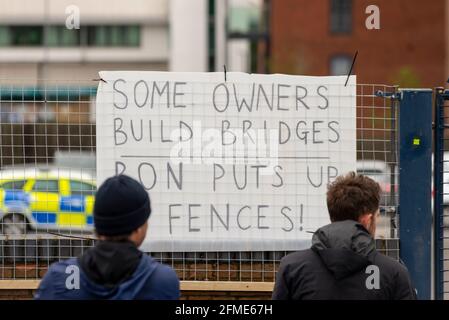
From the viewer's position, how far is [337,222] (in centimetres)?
416

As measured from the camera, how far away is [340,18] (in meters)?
55.7

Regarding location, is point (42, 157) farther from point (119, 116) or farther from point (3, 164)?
point (119, 116)

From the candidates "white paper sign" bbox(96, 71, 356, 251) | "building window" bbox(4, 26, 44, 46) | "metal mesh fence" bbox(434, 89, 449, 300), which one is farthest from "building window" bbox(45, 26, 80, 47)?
"metal mesh fence" bbox(434, 89, 449, 300)

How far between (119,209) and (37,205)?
125 inches

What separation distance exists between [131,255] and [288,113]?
2.91 metres

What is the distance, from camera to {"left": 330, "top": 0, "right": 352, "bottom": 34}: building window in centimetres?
→ 5534

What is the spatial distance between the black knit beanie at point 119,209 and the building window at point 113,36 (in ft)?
162

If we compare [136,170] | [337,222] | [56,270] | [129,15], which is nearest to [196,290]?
[136,170]

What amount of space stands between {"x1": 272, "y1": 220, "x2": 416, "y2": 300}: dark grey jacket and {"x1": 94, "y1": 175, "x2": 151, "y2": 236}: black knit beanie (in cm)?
94

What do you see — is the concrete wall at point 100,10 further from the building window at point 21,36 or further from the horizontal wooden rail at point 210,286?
the horizontal wooden rail at point 210,286

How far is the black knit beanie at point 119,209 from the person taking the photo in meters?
3.50

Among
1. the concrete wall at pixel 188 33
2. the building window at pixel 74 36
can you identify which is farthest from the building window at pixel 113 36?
the concrete wall at pixel 188 33

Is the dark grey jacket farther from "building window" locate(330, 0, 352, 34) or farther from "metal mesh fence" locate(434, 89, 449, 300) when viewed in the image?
"building window" locate(330, 0, 352, 34)

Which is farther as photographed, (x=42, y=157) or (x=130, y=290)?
(x=42, y=157)
